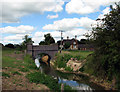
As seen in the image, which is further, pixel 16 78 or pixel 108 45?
pixel 16 78

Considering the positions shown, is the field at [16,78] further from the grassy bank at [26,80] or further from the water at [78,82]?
the water at [78,82]

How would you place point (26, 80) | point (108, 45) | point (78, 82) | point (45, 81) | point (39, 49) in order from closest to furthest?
point (108, 45), point (26, 80), point (45, 81), point (78, 82), point (39, 49)

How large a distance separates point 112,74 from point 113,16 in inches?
240

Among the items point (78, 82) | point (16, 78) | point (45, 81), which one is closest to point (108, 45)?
point (45, 81)

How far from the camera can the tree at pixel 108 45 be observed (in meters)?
12.1

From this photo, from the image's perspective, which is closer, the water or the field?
the field

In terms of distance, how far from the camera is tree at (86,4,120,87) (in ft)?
39.6

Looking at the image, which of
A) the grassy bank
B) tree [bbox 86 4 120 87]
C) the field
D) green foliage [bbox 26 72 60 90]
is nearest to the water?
the grassy bank

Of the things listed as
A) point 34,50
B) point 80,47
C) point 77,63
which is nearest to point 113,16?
point 77,63

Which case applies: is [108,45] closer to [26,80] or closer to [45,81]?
[45,81]

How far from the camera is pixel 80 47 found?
8131 centimetres

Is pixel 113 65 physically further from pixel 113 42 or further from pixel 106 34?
pixel 106 34

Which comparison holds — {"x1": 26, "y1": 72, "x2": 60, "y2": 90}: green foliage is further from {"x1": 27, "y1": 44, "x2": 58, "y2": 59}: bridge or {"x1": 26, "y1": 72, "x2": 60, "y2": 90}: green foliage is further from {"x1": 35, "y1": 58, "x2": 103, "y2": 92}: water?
{"x1": 27, "y1": 44, "x2": 58, "y2": 59}: bridge

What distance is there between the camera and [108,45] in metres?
12.9
